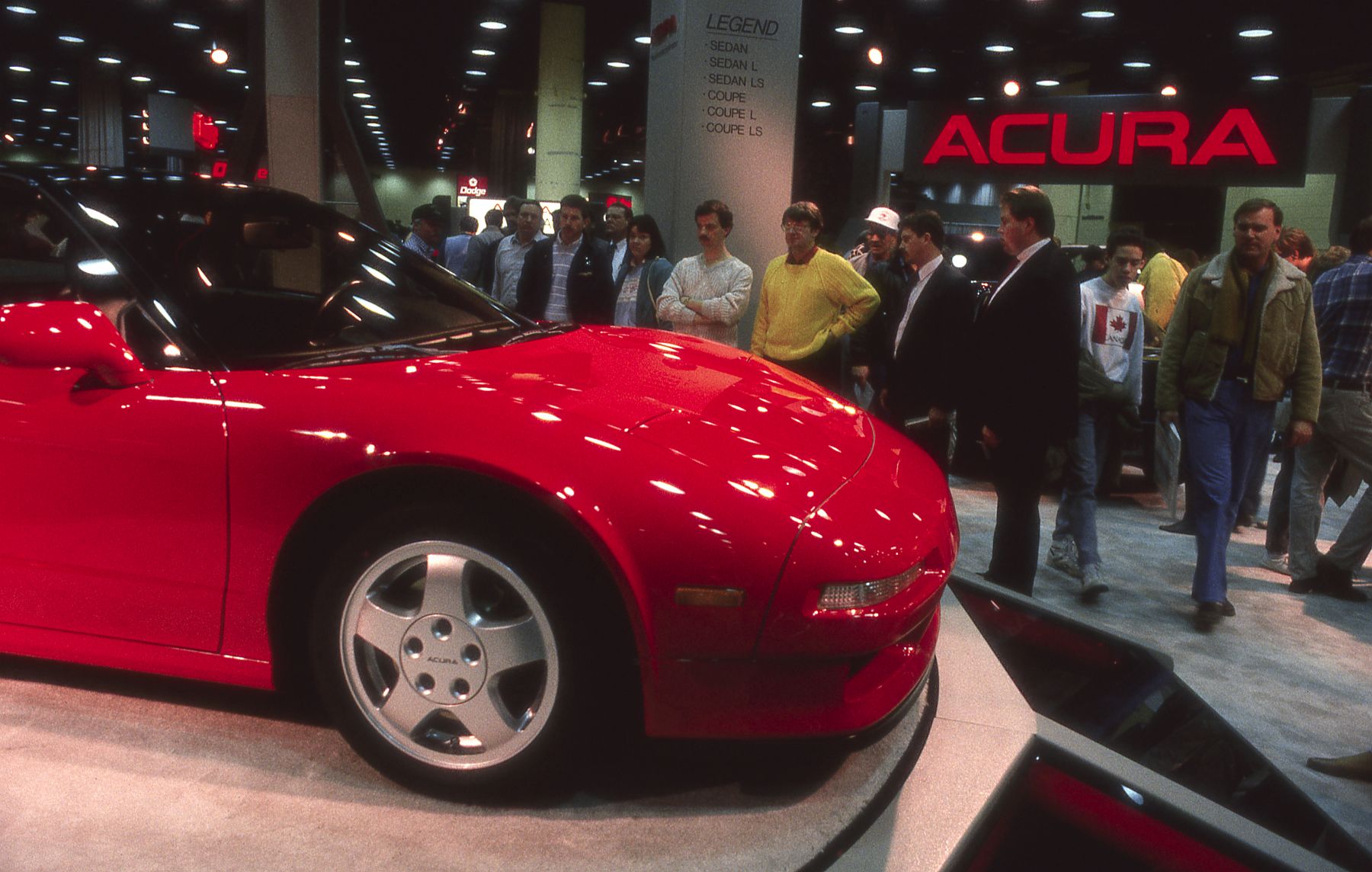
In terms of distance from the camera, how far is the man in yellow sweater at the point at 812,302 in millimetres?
5184

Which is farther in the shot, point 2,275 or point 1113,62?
point 1113,62

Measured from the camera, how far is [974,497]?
263 inches

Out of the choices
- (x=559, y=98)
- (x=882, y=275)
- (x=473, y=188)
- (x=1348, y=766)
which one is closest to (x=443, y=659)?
(x=1348, y=766)

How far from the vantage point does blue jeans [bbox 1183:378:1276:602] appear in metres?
4.39

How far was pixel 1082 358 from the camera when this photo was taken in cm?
526

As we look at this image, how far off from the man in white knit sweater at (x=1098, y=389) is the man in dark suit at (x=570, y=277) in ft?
9.06

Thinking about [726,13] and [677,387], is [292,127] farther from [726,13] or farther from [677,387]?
[677,387]

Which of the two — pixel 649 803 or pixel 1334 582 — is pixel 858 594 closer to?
pixel 649 803

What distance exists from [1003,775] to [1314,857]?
0.58m

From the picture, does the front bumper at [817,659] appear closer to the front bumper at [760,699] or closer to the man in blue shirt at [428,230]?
the front bumper at [760,699]

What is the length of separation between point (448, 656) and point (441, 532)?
245mm

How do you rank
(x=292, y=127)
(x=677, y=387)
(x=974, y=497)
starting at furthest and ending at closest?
(x=292, y=127) < (x=974, y=497) < (x=677, y=387)

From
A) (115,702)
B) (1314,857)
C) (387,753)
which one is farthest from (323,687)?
(1314,857)

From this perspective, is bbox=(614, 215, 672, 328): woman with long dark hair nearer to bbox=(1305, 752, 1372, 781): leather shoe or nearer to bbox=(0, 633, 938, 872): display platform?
bbox=(1305, 752, 1372, 781): leather shoe
